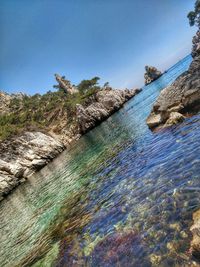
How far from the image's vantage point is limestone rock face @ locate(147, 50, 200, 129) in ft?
80.2

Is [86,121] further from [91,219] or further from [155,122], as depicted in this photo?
[91,219]

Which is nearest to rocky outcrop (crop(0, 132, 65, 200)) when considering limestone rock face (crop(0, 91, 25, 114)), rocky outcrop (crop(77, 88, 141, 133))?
rocky outcrop (crop(77, 88, 141, 133))

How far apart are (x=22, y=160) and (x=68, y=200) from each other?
5325 cm

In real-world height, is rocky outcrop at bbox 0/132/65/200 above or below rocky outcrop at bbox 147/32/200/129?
above

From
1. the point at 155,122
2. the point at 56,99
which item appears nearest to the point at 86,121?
the point at 56,99

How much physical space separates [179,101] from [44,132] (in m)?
73.7

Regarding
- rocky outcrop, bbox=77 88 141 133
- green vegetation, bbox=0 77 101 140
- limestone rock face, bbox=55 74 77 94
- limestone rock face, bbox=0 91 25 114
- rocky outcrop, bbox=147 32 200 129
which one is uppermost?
limestone rock face, bbox=0 91 25 114

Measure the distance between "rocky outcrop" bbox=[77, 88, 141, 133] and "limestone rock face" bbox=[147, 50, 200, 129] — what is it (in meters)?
66.9

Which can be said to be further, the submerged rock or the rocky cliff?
the rocky cliff

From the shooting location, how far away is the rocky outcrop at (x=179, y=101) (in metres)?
24.4

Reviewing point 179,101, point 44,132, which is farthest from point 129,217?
point 44,132

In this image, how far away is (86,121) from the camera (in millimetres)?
96062

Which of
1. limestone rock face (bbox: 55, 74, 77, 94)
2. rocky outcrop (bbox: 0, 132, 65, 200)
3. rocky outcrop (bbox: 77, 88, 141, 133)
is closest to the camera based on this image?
rocky outcrop (bbox: 0, 132, 65, 200)

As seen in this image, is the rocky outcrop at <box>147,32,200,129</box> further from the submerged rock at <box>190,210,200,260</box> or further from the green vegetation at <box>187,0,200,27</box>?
the green vegetation at <box>187,0,200,27</box>
